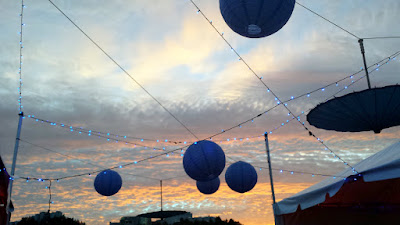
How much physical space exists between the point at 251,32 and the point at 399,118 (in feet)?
17.3

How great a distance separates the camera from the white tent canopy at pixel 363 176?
523 centimetres

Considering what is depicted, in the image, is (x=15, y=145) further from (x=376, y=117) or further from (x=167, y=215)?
Answer: (x=167, y=215)

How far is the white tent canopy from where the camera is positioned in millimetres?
5227

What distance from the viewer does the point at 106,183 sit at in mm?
12148

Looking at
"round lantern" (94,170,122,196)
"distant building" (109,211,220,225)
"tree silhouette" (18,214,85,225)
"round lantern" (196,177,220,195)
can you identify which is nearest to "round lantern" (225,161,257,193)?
"round lantern" (196,177,220,195)

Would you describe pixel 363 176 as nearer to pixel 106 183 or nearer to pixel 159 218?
pixel 106 183

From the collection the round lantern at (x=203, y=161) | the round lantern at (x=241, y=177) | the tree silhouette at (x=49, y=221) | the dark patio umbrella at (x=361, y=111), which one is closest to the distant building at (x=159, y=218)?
the tree silhouette at (x=49, y=221)

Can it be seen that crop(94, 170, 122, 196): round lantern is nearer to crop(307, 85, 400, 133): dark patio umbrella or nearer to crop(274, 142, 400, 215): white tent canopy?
crop(274, 142, 400, 215): white tent canopy

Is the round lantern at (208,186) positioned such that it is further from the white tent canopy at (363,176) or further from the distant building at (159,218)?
the white tent canopy at (363,176)

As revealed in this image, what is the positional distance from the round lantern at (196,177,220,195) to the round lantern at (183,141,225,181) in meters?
4.43

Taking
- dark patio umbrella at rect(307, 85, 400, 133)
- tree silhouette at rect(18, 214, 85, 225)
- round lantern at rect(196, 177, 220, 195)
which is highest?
dark patio umbrella at rect(307, 85, 400, 133)

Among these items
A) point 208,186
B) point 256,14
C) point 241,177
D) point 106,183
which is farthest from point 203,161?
point 106,183

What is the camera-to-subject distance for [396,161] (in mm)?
5145

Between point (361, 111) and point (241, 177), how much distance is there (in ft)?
16.3
